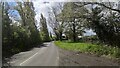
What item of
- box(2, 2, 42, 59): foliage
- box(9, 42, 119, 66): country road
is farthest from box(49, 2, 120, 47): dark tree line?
box(2, 2, 42, 59): foliage

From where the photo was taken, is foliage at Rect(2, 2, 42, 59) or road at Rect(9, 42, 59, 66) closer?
road at Rect(9, 42, 59, 66)

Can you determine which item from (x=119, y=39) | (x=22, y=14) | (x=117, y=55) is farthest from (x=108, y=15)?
(x=22, y=14)

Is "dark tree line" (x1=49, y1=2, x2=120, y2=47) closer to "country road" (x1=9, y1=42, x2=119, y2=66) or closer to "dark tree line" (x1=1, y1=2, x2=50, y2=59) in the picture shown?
"country road" (x1=9, y1=42, x2=119, y2=66)

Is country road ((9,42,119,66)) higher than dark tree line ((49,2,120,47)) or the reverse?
the reverse

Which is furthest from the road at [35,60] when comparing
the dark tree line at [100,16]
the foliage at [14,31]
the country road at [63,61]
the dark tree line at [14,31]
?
the dark tree line at [100,16]

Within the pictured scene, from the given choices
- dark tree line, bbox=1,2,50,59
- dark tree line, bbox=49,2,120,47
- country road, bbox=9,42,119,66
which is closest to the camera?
country road, bbox=9,42,119,66

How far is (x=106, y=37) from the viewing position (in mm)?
28953

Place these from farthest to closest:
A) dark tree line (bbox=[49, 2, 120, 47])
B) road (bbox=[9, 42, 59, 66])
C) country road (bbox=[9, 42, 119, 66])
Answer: dark tree line (bbox=[49, 2, 120, 47])
road (bbox=[9, 42, 59, 66])
country road (bbox=[9, 42, 119, 66])

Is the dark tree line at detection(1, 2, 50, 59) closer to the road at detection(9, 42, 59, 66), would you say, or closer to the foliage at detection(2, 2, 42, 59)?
the foliage at detection(2, 2, 42, 59)

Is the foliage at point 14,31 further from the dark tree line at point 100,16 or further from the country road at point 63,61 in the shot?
the dark tree line at point 100,16

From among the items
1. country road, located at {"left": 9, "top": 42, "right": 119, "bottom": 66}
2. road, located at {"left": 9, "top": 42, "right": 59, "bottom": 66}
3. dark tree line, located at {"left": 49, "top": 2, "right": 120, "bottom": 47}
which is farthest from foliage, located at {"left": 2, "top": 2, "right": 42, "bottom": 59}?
dark tree line, located at {"left": 49, "top": 2, "right": 120, "bottom": 47}

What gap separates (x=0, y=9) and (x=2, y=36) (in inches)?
148

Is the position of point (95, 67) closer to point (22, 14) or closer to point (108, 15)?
point (108, 15)

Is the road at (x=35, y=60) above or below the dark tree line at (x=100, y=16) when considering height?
below
